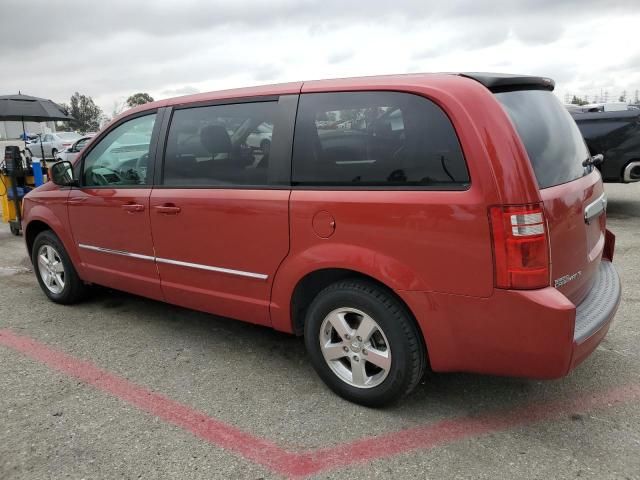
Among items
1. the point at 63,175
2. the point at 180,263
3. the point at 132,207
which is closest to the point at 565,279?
the point at 180,263

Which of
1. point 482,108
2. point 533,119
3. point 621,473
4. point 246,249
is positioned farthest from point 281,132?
point 621,473

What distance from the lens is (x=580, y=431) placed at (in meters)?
2.58

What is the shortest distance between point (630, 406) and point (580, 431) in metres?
0.41

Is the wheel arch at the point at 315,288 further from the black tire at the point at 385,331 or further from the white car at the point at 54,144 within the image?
the white car at the point at 54,144

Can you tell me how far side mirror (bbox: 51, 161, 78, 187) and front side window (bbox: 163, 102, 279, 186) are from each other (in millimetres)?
1184

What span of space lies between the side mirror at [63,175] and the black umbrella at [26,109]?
246 inches

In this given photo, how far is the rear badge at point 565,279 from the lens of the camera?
239 centimetres

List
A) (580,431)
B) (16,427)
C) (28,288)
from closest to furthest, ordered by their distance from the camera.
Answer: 1. (580,431)
2. (16,427)
3. (28,288)

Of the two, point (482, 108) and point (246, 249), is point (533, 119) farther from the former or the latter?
point (246, 249)

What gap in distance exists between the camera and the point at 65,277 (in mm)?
4570

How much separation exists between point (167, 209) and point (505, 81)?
85.6 inches

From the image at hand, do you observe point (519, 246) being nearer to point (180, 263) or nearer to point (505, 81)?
point (505, 81)

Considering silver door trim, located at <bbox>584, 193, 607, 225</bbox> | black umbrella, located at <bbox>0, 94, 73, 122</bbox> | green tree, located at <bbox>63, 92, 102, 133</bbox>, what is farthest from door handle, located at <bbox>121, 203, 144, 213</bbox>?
green tree, located at <bbox>63, 92, 102, 133</bbox>

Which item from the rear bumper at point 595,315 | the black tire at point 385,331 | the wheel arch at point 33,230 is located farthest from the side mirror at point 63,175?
the rear bumper at point 595,315
